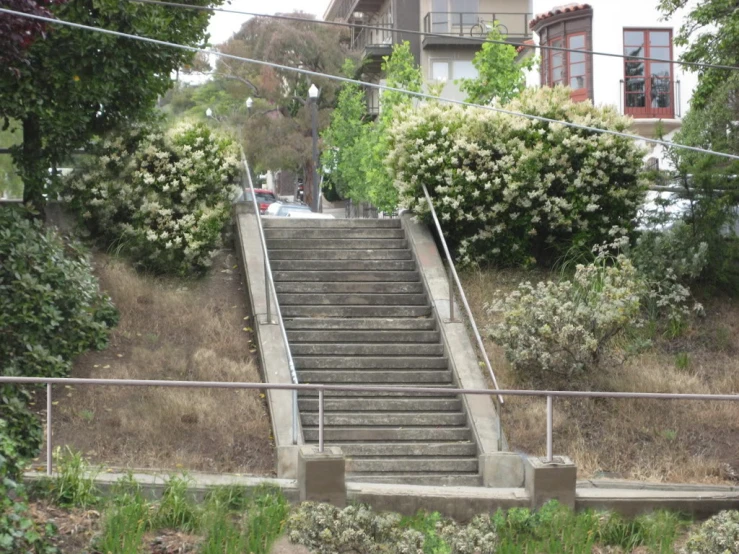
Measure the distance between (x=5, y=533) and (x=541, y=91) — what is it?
1298 centimetres

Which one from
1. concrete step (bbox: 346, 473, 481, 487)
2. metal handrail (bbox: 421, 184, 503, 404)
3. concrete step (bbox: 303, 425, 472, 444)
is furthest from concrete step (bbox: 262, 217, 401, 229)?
concrete step (bbox: 346, 473, 481, 487)

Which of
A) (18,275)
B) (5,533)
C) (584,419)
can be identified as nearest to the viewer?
(5,533)

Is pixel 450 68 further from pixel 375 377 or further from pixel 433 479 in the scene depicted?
pixel 433 479

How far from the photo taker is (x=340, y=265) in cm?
1727

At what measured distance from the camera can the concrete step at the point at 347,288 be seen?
651 inches

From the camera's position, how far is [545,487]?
10.5 m

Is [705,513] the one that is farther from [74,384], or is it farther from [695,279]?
[695,279]

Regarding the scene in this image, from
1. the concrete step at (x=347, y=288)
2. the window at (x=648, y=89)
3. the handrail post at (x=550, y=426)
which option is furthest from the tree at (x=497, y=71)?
the handrail post at (x=550, y=426)

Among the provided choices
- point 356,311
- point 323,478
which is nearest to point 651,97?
point 356,311

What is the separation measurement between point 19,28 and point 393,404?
19.1 ft

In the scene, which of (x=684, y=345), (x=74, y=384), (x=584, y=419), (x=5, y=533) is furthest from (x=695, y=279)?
(x=5, y=533)

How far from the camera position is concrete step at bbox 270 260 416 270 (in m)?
17.2

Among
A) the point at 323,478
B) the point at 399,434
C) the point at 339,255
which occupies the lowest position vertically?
the point at 399,434

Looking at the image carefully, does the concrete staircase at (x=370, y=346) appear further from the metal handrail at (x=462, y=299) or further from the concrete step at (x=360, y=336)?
the metal handrail at (x=462, y=299)
